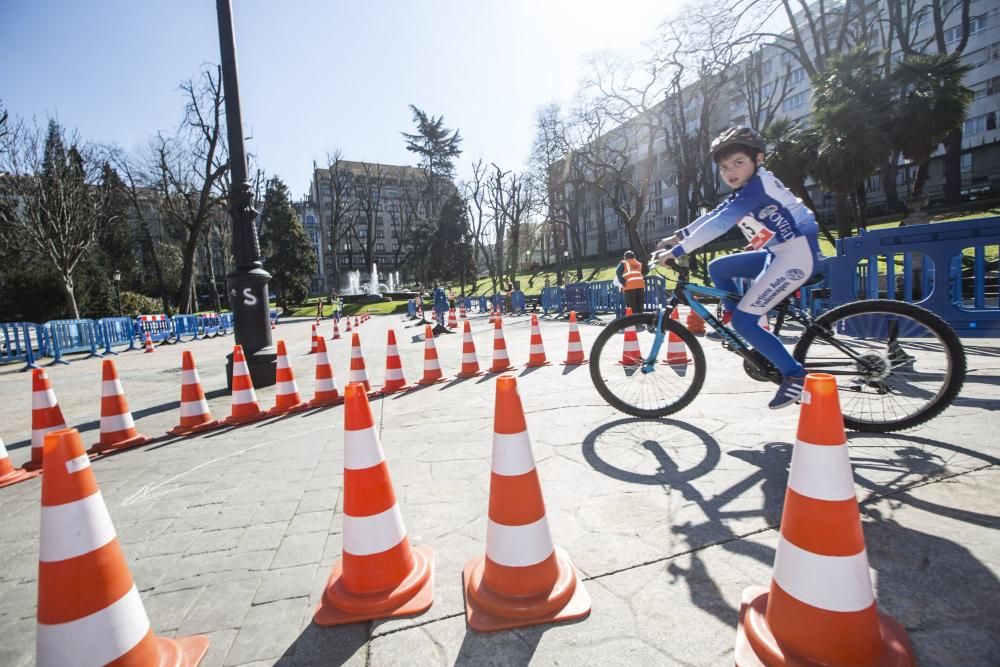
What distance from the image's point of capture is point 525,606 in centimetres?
168

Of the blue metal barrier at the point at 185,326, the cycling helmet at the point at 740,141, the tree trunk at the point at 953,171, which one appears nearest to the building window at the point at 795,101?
the tree trunk at the point at 953,171

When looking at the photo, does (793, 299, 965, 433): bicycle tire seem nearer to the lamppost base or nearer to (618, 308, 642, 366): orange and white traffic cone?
(618, 308, 642, 366): orange and white traffic cone

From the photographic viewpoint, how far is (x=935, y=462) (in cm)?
269

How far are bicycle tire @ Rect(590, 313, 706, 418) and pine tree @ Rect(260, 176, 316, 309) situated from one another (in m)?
45.5

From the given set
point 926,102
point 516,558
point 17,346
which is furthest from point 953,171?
point 17,346

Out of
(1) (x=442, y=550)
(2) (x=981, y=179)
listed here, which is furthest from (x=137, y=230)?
(2) (x=981, y=179)

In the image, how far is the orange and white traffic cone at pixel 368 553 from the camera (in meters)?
1.77

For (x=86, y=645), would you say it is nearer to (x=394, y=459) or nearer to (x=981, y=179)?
(x=394, y=459)

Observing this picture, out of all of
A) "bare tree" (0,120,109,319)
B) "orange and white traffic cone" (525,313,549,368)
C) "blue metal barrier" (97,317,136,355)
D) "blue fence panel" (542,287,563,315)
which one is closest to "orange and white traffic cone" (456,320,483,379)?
"orange and white traffic cone" (525,313,549,368)

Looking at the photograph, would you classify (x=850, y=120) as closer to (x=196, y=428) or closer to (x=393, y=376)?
(x=393, y=376)

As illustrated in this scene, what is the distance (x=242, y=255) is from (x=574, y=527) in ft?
20.4

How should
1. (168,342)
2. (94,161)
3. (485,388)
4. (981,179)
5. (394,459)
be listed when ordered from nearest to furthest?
(394,459), (485,388), (168,342), (94,161), (981,179)

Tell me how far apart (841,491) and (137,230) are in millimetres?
56206

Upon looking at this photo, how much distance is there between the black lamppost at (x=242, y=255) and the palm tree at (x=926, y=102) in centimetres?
1913
